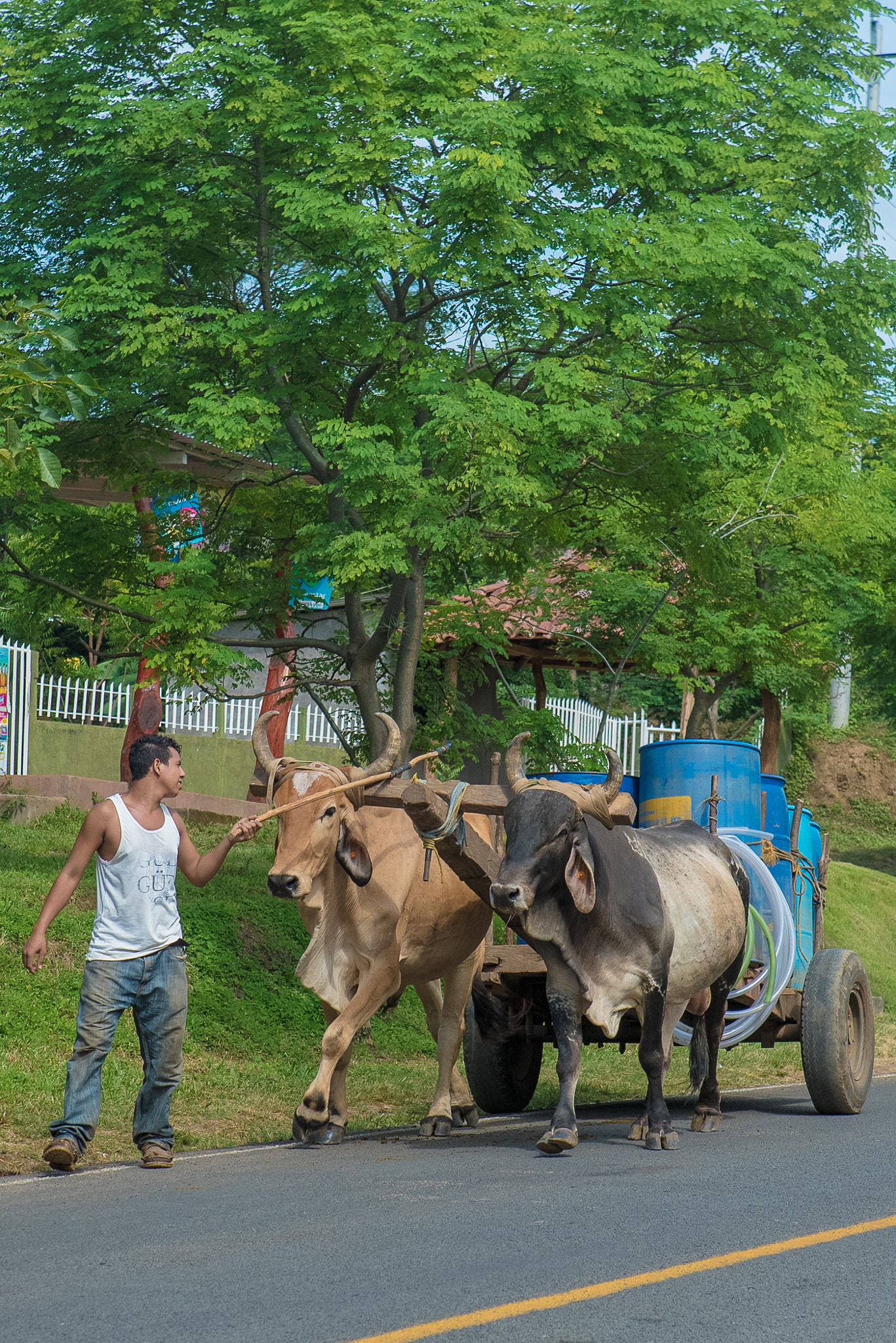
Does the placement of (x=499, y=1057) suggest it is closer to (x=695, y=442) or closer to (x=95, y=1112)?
(x=95, y=1112)

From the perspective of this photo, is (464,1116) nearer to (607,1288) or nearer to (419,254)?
(607,1288)

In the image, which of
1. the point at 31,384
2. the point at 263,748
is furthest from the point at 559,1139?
the point at 31,384

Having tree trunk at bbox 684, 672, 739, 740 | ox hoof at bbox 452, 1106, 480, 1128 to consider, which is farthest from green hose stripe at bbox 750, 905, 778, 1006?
tree trunk at bbox 684, 672, 739, 740

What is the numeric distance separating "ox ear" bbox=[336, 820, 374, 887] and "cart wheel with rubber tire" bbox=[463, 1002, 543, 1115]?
2.23 metres

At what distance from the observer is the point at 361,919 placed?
8.53 metres

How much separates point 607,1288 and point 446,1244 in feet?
2.59

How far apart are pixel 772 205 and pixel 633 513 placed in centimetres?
309

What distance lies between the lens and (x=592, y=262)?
12.7m

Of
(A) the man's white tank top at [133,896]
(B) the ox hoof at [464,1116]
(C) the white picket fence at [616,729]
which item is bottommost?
(B) the ox hoof at [464,1116]

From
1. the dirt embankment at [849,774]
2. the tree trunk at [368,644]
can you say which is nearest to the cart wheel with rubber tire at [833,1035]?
the tree trunk at [368,644]

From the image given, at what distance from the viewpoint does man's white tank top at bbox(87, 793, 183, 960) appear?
24.0 ft

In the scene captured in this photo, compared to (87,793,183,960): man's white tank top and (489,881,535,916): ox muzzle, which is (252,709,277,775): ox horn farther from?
(489,881,535,916): ox muzzle

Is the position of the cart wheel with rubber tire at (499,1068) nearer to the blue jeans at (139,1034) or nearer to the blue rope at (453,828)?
the blue rope at (453,828)

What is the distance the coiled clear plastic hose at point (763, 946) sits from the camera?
9906 millimetres
